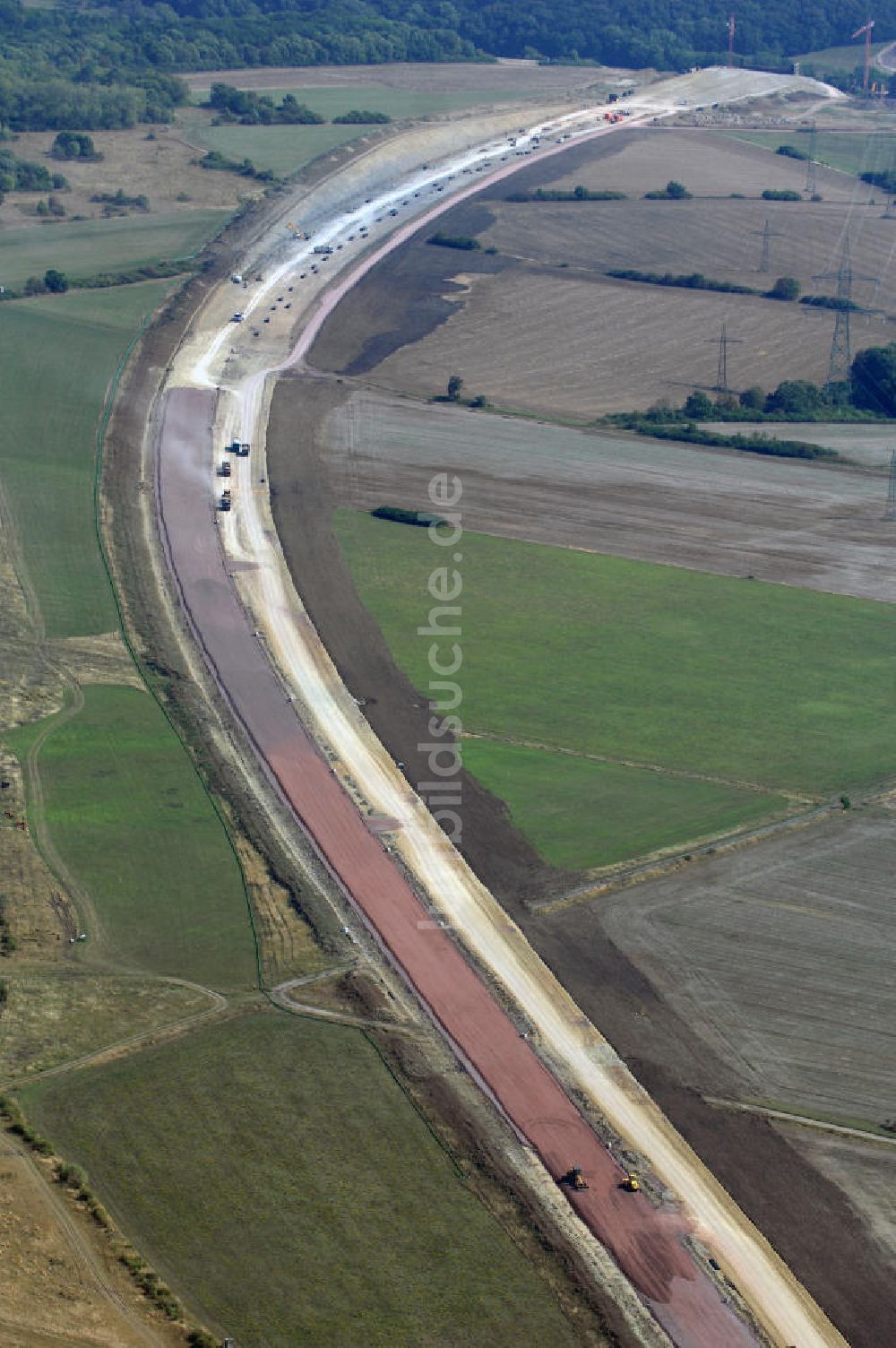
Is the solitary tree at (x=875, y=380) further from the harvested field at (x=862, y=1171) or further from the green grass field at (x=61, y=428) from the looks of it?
the harvested field at (x=862, y=1171)

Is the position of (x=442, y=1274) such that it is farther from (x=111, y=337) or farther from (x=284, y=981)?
(x=111, y=337)

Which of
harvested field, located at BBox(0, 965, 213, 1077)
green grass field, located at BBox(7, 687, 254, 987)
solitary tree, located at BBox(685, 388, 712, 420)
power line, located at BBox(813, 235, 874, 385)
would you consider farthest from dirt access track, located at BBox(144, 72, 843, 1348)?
power line, located at BBox(813, 235, 874, 385)

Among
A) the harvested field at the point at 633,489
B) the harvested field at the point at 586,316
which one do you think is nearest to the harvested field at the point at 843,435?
the harvested field at the point at 633,489

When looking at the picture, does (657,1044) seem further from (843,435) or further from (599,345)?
(599,345)

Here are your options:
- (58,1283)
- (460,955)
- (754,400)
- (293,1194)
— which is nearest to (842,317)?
(754,400)

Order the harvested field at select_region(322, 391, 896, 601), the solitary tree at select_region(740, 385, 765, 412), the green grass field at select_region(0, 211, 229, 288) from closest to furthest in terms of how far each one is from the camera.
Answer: the harvested field at select_region(322, 391, 896, 601) → the solitary tree at select_region(740, 385, 765, 412) → the green grass field at select_region(0, 211, 229, 288)

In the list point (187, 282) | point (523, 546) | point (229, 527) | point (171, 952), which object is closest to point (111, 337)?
point (187, 282)

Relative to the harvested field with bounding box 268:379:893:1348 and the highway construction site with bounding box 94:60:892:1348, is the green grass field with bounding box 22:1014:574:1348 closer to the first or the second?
the highway construction site with bounding box 94:60:892:1348
